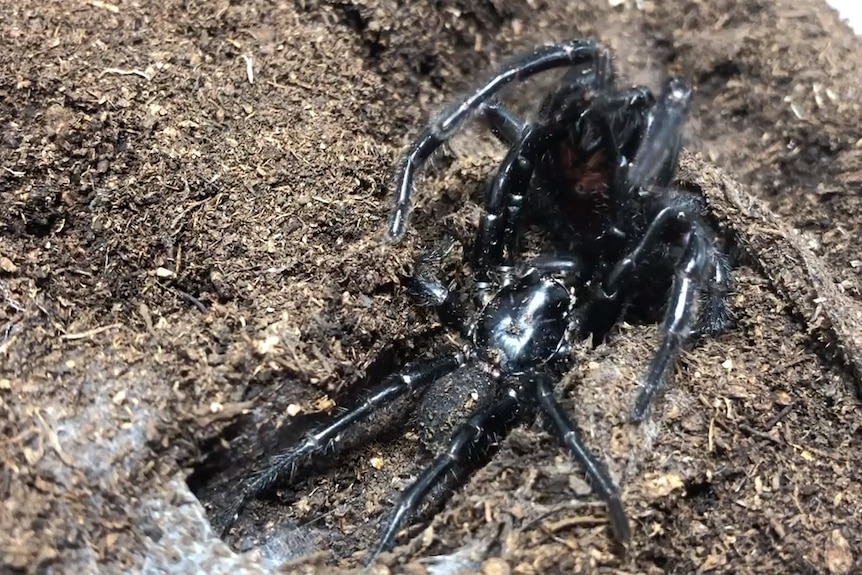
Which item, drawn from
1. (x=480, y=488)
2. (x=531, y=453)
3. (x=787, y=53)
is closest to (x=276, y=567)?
(x=480, y=488)

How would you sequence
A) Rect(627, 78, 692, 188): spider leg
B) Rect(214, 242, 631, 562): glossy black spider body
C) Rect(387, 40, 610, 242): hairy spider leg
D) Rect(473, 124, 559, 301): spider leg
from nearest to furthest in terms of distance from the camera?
Rect(627, 78, 692, 188): spider leg
Rect(214, 242, 631, 562): glossy black spider body
Rect(387, 40, 610, 242): hairy spider leg
Rect(473, 124, 559, 301): spider leg

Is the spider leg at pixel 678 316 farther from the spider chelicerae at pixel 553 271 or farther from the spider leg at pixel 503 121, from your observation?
the spider leg at pixel 503 121

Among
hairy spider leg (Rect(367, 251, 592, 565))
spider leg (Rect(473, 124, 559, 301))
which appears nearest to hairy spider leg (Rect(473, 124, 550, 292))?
spider leg (Rect(473, 124, 559, 301))

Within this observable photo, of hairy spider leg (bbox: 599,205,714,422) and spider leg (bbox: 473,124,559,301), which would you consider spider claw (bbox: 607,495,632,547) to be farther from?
spider leg (bbox: 473,124,559,301)

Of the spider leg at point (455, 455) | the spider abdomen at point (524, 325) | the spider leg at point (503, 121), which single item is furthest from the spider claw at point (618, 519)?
the spider leg at point (503, 121)

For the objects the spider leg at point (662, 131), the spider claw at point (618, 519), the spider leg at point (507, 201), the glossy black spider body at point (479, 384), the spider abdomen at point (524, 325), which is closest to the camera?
the spider claw at point (618, 519)

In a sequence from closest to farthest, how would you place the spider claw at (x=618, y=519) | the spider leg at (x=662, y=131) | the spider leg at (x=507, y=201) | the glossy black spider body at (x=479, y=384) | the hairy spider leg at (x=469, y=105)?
the spider claw at (x=618, y=519)
the spider leg at (x=662, y=131)
the glossy black spider body at (x=479, y=384)
the hairy spider leg at (x=469, y=105)
the spider leg at (x=507, y=201)
